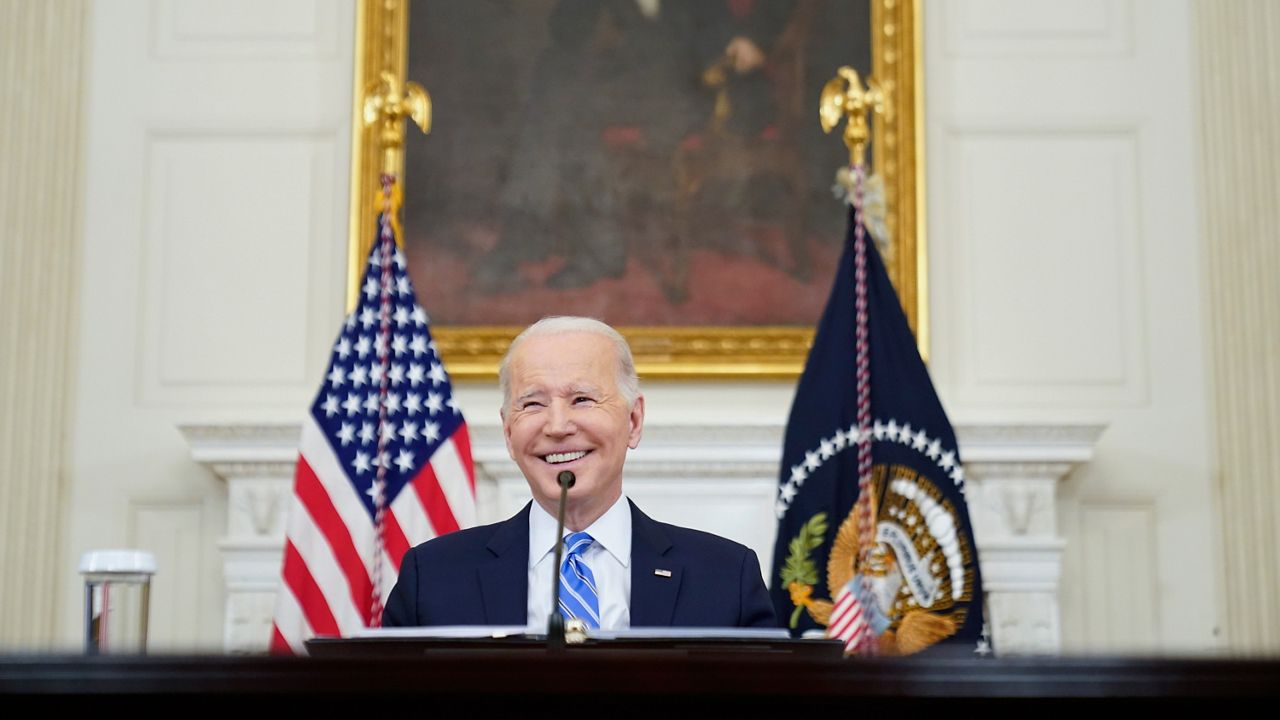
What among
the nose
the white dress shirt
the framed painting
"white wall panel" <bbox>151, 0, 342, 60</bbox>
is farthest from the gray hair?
"white wall panel" <bbox>151, 0, 342, 60</bbox>

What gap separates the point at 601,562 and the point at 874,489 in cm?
206

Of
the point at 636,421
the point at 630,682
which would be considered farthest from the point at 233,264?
the point at 630,682

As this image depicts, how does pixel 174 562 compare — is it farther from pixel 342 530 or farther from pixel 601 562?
pixel 601 562

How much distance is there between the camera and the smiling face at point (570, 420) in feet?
10.4

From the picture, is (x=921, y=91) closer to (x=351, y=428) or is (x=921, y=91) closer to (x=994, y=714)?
(x=351, y=428)

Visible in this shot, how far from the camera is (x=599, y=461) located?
3.19 m

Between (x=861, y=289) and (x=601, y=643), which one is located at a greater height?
(x=861, y=289)

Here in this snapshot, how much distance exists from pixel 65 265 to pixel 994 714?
5.14 m

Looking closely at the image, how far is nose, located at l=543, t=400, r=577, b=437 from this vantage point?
10.4 feet

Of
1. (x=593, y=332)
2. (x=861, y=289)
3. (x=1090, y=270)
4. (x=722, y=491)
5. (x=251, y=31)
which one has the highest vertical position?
(x=251, y=31)

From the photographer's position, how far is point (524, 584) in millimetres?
Result: 3090

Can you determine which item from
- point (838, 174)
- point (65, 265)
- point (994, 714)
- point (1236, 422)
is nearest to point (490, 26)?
point (838, 174)

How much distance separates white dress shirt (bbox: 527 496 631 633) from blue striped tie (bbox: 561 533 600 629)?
0.7 inches

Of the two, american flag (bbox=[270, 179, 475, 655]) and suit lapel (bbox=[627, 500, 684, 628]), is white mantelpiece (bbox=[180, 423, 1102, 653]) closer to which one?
american flag (bbox=[270, 179, 475, 655])
